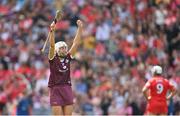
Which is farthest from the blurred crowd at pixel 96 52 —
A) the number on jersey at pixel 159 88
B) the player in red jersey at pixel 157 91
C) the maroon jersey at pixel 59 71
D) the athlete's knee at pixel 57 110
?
the athlete's knee at pixel 57 110

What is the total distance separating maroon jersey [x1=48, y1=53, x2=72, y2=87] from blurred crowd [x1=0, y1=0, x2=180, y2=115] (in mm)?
7135

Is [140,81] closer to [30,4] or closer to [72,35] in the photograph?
[72,35]

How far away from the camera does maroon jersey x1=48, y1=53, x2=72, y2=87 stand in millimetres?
15352

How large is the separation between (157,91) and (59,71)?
336 cm

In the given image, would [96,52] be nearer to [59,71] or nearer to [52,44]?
[59,71]

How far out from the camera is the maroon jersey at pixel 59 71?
15352 millimetres

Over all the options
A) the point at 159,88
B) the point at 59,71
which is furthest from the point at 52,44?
the point at 159,88

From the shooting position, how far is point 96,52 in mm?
26922

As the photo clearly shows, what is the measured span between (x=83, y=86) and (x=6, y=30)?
4.87 m

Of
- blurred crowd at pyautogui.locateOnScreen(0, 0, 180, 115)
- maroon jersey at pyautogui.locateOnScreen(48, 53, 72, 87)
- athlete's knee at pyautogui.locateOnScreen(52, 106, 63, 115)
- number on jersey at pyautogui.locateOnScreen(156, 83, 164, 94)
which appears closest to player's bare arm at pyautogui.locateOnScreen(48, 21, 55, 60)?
maroon jersey at pyautogui.locateOnScreen(48, 53, 72, 87)

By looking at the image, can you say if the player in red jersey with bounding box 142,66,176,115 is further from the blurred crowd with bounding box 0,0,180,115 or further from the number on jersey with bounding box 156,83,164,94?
the blurred crowd with bounding box 0,0,180,115

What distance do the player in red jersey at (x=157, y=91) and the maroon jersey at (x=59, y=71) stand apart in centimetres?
296

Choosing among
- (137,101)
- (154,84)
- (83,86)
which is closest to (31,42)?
(83,86)

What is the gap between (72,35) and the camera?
28109 mm
